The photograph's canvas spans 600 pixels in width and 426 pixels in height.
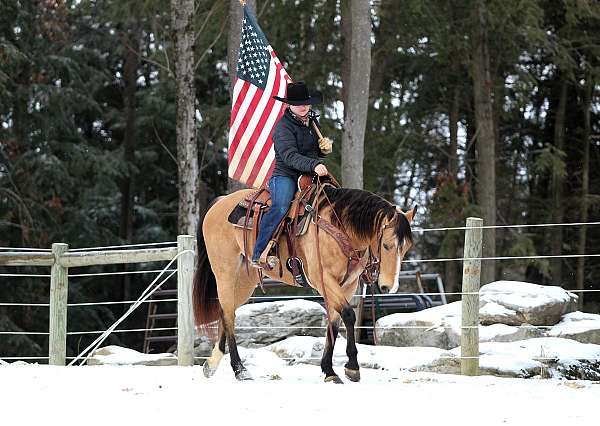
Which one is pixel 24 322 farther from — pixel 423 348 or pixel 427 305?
pixel 423 348

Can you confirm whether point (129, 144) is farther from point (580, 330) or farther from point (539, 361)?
point (539, 361)

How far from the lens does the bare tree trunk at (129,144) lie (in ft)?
79.5

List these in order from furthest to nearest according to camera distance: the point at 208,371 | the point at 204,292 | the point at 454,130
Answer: the point at 454,130 → the point at 204,292 → the point at 208,371

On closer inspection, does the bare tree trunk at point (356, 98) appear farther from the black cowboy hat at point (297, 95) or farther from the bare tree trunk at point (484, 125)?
the black cowboy hat at point (297, 95)

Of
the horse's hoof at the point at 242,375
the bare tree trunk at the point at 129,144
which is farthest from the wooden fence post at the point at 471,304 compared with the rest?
the bare tree trunk at the point at 129,144

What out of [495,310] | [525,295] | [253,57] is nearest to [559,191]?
[253,57]

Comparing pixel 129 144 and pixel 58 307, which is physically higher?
pixel 129 144

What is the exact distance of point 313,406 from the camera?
612 centimetres

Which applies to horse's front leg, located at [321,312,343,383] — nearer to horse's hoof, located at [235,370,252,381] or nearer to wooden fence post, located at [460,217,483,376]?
horse's hoof, located at [235,370,252,381]

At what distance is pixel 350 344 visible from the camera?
731 cm

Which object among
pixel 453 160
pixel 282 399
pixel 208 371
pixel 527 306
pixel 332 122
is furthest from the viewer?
pixel 453 160

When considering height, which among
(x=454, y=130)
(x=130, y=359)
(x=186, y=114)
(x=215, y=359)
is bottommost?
(x=130, y=359)

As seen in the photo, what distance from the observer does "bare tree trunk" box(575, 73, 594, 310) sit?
21516 millimetres

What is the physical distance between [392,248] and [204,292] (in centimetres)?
221
